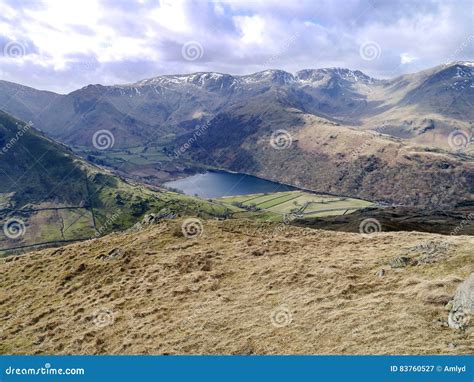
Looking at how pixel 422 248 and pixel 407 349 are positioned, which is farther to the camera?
pixel 422 248

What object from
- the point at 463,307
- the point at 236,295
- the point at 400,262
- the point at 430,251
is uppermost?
the point at 430,251

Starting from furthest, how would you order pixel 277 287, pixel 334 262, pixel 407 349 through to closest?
1. pixel 334 262
2. pixel 277 287
3. pixel 407 349

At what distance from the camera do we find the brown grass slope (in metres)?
25.6

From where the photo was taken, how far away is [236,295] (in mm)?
34219

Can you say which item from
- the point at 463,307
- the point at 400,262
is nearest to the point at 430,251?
the point at 400,262

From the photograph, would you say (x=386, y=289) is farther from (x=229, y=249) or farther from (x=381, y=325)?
(x=229, y=249)

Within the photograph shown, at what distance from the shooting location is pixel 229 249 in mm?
45188

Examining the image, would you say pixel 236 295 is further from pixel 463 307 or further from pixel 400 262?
pixel 463 307

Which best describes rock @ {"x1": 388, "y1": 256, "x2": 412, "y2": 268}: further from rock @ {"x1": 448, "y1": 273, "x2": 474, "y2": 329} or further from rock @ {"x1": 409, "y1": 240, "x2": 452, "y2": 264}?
rock @ {"x1": 448, "y1": 273, "x2": 474, "y2": 329}

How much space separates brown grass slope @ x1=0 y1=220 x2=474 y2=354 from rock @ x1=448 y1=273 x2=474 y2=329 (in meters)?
0.67

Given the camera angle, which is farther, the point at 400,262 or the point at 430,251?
the point at 430,251

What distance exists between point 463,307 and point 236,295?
57.6 feet

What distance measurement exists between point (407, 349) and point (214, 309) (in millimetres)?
15359
